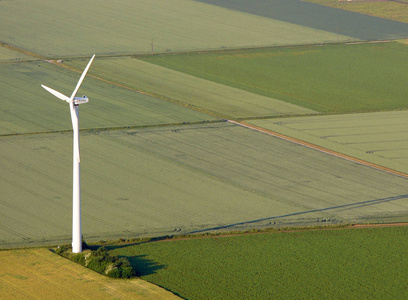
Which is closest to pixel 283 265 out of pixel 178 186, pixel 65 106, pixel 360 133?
pixel 178 186

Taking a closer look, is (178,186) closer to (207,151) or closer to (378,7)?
(207,151)

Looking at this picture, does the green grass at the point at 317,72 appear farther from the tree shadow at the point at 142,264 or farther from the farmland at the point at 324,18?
the tree shadow at the point at 142,264

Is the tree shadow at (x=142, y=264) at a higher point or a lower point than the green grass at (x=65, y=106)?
lower

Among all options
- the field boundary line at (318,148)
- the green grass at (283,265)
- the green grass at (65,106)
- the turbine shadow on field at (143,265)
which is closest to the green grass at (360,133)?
the field boundary line at (318,148)

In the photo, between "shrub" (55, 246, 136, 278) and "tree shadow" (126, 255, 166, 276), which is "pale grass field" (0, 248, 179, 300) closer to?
"shrub" (55, 246, 136, 278)

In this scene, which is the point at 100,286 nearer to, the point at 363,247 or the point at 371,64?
the point at 363,247

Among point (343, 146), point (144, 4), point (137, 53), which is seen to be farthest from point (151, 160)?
point (144, 4)
